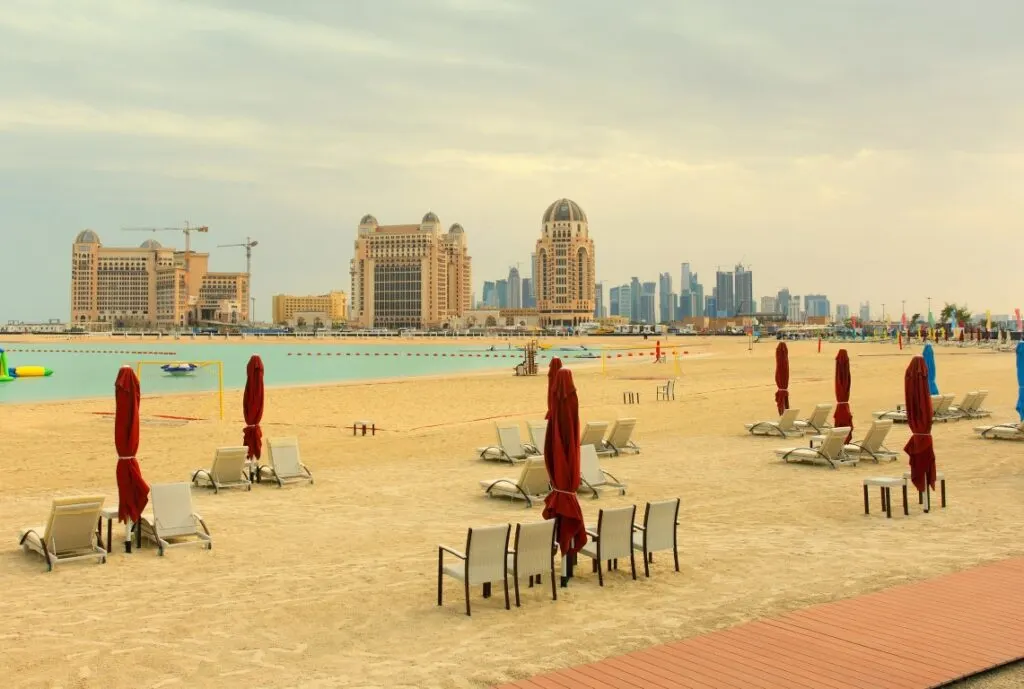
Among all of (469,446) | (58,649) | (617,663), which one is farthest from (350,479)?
(617,663)

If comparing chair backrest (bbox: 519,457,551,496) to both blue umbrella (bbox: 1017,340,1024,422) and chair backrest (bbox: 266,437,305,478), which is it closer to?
chair backrest (bbox: 266,437,305,478)

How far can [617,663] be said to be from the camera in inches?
238

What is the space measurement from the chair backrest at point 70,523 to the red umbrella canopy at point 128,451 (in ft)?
2.41

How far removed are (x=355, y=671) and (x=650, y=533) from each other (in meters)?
3.53

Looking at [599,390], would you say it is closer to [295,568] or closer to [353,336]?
[295,568]

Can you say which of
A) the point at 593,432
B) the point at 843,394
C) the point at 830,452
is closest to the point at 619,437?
the point at 593,432

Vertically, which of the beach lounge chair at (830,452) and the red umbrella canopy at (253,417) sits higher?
the red umbrella canopy at (253,417)

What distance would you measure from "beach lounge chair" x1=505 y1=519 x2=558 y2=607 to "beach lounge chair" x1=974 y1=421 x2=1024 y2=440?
13561 mm

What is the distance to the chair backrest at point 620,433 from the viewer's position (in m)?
16.6

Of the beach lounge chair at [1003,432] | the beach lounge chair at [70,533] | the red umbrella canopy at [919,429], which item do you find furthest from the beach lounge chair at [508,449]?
the beach lounge chair at [1003,432]

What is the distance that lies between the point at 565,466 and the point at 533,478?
3.76 metres

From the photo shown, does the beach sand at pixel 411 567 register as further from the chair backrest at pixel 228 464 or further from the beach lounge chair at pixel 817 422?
the beach lounge chair at pixel 817 422

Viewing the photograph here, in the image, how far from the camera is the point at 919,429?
11.5 m

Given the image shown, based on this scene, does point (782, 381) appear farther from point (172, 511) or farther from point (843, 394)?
point (172, 511)
